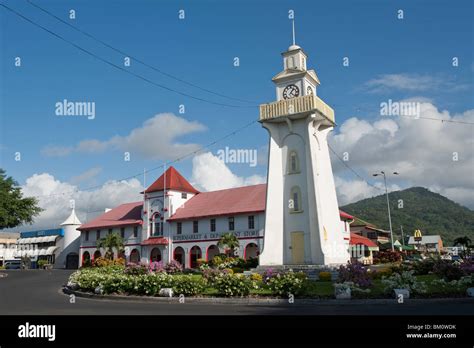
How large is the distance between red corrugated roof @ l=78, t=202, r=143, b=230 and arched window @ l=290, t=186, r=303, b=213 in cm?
2730

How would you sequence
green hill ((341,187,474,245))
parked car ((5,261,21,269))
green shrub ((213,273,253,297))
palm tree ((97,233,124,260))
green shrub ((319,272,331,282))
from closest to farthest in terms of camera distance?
green shrub ((213,273,253,297)) < green shrub ((319,272,331,282)) < palm tree ((97,233,124,260)) < parked car ((5,261,21,269)) < green hill ((341,187,474,245))

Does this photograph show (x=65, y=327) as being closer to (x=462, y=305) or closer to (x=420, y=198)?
(x=462, y=305)

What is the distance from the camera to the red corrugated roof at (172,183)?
48.6 m

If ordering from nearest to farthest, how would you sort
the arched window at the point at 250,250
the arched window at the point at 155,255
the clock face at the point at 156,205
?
the arched window at the point at 250,250, the arched window at the point at 155,255, the clock face at the point at 156,205

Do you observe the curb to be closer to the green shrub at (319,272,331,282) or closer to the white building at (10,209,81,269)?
the green shrub at (319,272,331,282)

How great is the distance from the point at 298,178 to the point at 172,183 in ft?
78.5

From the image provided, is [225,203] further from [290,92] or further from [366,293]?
[366,293]

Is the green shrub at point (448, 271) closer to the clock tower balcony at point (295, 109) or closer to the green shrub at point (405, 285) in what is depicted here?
the green shrub at point (405, 285)

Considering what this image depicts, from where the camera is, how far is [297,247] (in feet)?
88.3

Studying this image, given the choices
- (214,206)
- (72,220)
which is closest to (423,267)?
(214,206)

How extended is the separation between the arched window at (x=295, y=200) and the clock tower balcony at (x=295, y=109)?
15.6 feet

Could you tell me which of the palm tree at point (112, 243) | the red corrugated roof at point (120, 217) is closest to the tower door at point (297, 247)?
the red corrugated roof at point (120, 217)

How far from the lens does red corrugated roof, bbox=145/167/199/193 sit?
48616 millimetres

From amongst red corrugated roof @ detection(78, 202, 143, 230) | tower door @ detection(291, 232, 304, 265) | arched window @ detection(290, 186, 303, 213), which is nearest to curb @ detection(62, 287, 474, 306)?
tower door @ detection(291, 232, 304, 265)
